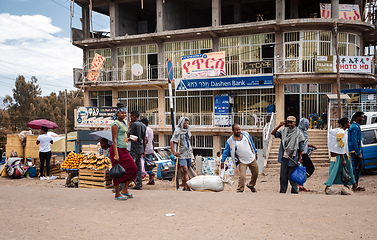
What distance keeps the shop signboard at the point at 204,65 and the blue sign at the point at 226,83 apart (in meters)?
0.41

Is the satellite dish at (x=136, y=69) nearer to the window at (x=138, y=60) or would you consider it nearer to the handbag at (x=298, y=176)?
the window at (x=138, y=60)

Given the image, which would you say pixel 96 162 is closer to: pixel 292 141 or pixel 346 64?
pixel 292 141

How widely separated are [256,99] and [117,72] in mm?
11458

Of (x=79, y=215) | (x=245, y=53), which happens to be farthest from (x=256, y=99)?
(x=79, y=215)

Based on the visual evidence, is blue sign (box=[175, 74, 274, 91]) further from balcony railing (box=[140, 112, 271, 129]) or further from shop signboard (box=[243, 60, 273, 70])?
balcony railing (box=[140, 112, 271, 129])

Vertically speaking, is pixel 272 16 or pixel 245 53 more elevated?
pixel 272 16

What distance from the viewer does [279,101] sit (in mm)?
24047

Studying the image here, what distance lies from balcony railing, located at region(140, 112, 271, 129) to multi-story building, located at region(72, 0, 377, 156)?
0.07 metres

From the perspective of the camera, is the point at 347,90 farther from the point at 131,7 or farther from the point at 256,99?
the point at 131,7

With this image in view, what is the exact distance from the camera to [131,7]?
30.0 m

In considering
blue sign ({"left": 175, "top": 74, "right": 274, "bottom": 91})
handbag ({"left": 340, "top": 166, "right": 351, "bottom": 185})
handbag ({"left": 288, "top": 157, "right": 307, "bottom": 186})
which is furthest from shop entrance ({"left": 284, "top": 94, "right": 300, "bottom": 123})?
handbag ({"left": 288, "top": 157, "right": 307, "bottom": 186})

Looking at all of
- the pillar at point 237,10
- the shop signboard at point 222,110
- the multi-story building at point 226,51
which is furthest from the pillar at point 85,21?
the shop signboard at point 222,110

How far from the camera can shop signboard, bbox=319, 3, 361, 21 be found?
77.0 ft

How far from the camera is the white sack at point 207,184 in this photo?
323 inches
